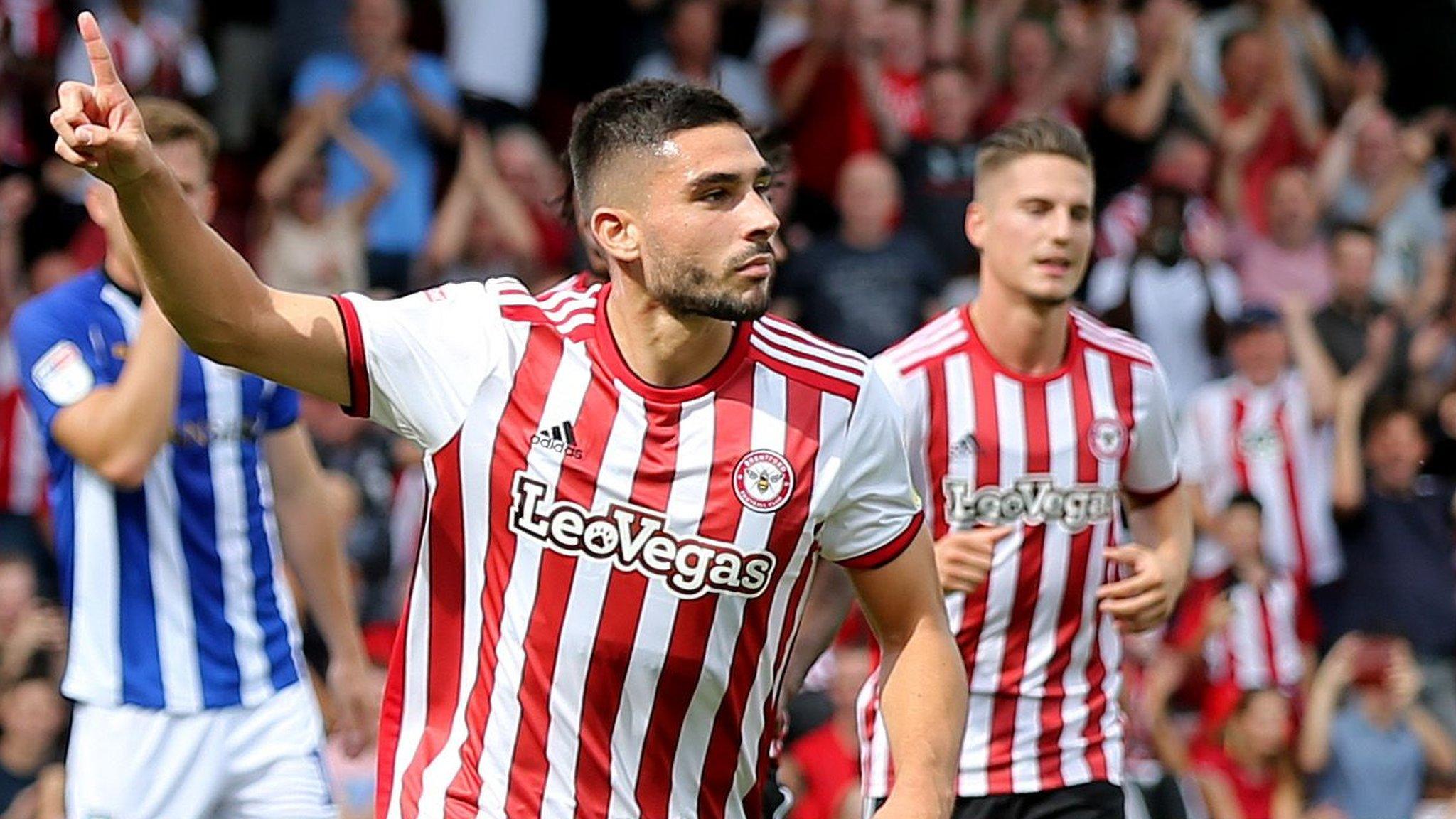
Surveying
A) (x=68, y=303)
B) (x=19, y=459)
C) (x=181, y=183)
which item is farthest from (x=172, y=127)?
(x=19, y=459)

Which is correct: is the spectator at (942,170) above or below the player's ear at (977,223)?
above

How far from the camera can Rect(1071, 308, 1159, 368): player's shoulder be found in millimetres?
6207

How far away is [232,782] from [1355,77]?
32.5ft

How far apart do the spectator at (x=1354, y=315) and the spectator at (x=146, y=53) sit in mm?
5778

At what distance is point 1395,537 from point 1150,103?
290 cm

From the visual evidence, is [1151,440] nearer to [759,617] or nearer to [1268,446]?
[759,617]

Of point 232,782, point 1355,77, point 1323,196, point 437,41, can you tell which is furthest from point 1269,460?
point 232,782

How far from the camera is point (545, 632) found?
4281 mm

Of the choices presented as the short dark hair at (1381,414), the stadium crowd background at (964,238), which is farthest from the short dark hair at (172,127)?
the short dark hair at (1381,414)

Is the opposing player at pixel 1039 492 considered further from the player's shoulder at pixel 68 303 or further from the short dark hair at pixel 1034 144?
the player's shoulder at pixel 68 303

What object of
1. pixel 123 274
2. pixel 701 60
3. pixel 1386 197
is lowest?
pixel 123 274

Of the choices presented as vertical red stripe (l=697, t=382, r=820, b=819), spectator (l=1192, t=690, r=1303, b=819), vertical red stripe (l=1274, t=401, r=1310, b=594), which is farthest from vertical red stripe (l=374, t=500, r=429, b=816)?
vertical red stripe (l=1274, t=401, r=1310, b=594)

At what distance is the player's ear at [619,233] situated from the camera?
14.3 ft

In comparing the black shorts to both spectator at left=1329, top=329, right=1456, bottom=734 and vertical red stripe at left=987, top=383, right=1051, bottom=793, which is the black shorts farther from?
spectator at left=1329, top=329, right=1456, bottom=734
